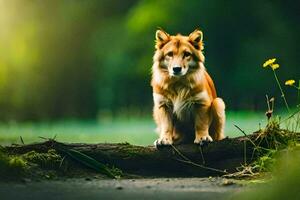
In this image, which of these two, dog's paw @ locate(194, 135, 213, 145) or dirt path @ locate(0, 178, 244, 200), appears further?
dog's paw @ locate(194, 135, 213, 145)

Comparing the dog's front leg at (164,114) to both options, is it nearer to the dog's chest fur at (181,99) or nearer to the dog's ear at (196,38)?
the dog's chest fur at (181,99)

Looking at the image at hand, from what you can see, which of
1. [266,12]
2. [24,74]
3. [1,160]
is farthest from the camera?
[24,74]

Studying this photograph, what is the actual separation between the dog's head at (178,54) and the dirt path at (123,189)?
0.88 m

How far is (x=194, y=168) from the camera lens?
5.34m

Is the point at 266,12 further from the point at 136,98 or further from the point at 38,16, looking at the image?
the point at 38,16

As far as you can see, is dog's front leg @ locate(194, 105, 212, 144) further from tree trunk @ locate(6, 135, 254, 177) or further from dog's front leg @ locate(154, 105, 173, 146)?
dog's front leg @ locate(154, 105, 173, 146)

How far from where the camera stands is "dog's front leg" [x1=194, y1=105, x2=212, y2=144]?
541cm

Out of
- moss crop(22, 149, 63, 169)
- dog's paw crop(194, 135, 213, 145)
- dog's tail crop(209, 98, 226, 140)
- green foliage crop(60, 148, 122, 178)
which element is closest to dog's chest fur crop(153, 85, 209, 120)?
dog's tail crop(209, 98, 226, 140)

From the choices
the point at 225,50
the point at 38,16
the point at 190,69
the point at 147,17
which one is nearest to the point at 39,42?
the point at 38,16

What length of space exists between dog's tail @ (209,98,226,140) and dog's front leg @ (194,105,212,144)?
76 mm

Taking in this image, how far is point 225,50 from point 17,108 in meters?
2.84

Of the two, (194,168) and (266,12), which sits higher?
(266,12)

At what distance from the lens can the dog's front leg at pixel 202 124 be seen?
5.41 m

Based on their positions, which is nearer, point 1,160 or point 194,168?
point 1,160
